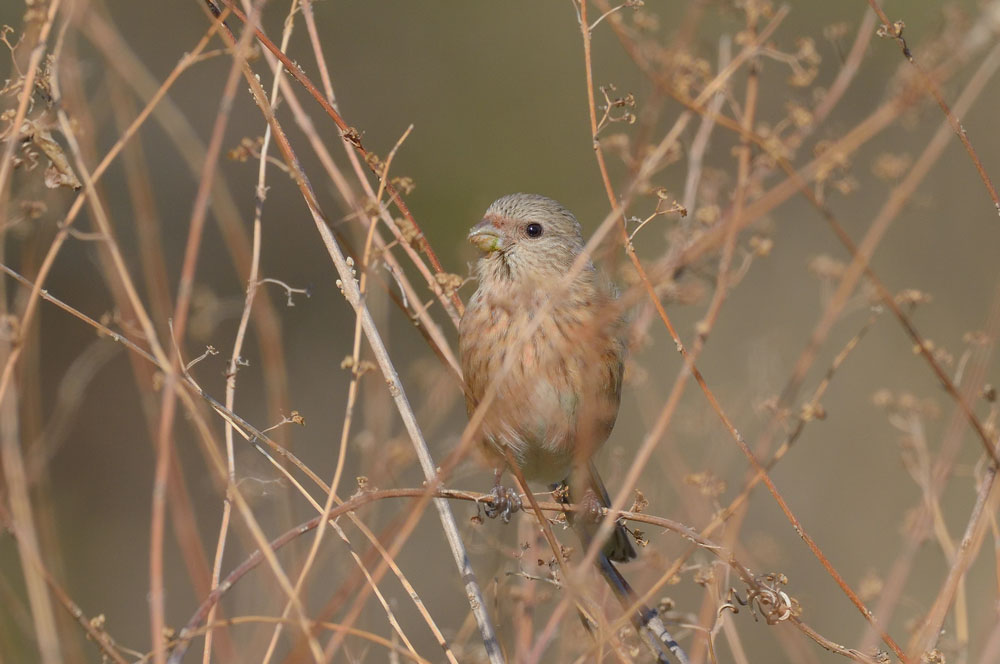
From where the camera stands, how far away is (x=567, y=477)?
453cm

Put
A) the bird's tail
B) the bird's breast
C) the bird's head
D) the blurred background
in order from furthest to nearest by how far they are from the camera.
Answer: the blurred background, the bird's tail, the bird's head, the bird's breast

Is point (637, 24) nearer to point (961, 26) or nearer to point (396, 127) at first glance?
point (961, 26)

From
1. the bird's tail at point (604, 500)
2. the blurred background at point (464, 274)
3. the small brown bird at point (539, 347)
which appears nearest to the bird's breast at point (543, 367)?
the small brown bird at point (539, 347)

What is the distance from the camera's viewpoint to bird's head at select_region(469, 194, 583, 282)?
407 cm

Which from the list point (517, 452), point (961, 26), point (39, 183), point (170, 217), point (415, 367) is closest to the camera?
point (961, 26)

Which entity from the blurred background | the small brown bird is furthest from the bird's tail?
the blurred background

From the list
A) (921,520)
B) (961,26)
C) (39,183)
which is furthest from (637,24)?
(39,183)

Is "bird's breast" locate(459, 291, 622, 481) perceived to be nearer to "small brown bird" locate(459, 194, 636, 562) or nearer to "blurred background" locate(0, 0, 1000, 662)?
"small brown bird" locate(459, 194, 636, 562)

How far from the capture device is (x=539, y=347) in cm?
394

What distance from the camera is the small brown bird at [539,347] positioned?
12.8ft

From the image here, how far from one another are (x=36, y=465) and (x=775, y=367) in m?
2.06

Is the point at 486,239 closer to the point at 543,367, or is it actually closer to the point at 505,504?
the point at 543,367

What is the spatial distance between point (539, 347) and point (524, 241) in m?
0.43

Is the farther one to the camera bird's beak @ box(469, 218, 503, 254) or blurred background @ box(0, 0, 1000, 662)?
blurred background @ box(0, 0, 1000, 662)
